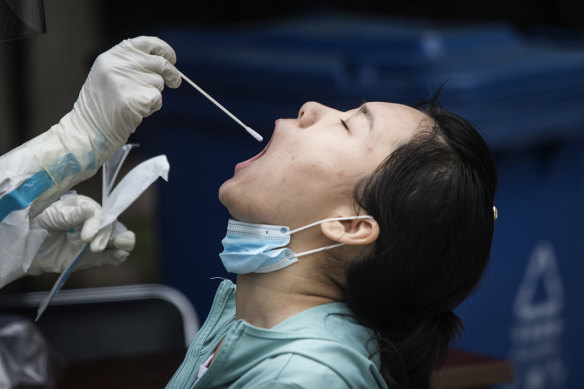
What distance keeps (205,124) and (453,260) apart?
1.79 meters

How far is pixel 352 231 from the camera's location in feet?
5.07

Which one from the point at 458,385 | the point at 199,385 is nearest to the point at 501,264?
the point at 458,385

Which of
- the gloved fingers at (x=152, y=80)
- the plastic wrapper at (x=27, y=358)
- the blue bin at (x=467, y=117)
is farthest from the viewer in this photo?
the blue bin at (x=467, y=117)

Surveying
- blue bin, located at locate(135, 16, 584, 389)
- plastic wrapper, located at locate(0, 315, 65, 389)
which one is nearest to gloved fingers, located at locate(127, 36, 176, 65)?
plastic wrapper, located at locate(0, 315, 65, 389)

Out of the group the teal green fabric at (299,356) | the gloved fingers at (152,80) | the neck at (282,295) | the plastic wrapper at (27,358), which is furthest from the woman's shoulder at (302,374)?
the plastic wrapper at (27,358)

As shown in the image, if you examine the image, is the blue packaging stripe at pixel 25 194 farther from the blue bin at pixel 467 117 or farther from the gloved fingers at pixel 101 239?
the blue bin at pixel 467 117

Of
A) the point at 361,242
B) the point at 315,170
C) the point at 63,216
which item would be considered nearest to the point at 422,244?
the point at 361,242

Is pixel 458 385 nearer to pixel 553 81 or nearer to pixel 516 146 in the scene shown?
pixel 516 146

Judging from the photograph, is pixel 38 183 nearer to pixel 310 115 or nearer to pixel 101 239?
pixel 101 239

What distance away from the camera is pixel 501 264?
292 cm

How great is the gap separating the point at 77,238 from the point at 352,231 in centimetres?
54

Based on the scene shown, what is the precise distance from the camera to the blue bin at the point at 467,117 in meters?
2.79

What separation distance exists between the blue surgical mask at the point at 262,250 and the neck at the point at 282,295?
0.02m

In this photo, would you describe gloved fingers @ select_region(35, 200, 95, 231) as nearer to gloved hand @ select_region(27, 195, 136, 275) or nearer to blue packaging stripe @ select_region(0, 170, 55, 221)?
gloved hand @ select_region(27, 195, 136, 275)
